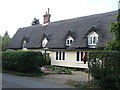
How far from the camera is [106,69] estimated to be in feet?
37.5

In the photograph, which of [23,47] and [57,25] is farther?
[23,47]

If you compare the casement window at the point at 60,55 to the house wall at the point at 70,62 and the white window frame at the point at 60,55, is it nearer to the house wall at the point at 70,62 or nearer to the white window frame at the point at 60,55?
the white window frame at the point at 60,55

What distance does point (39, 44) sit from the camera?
35219 mm

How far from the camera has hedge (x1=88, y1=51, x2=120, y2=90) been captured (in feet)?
36.3

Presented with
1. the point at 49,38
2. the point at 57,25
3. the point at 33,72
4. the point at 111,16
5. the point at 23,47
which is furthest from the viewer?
the point at 23,47

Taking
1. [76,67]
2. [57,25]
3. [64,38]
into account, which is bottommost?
[76,67]

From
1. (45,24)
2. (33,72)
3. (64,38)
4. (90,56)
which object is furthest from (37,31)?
(90,56)

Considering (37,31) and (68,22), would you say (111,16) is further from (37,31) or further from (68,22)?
(37,31)

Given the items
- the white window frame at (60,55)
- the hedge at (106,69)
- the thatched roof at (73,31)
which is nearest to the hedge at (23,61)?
the hedge at (106,69)

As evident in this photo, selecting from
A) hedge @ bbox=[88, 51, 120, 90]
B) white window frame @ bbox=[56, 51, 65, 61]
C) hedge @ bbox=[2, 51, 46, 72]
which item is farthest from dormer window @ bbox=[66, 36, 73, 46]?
hedge @ bbox=[88, 51, 120, 90]

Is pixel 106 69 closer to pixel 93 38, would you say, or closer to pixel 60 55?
pixel 93 38

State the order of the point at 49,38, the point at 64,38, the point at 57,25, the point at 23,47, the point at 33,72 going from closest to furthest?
1. the point at 33,72
2. the point at 64,38
3. the point at 49,38
4. the point at 57,25
5. the point at 23,47

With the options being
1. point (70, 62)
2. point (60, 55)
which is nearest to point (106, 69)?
point (70, 62)

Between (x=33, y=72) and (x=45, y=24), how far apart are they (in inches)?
908
